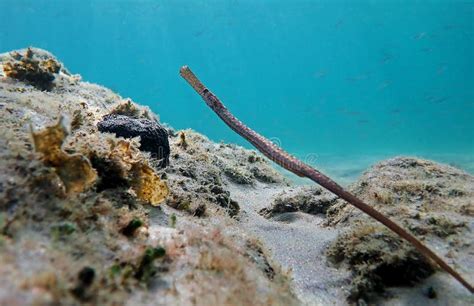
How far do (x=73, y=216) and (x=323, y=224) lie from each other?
513cm

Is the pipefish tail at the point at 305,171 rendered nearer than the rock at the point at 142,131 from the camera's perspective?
Yes

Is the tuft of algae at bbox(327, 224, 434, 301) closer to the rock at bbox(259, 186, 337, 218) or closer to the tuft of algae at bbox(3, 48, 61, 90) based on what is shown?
the rock at bbox(259, 186, 337, 218)

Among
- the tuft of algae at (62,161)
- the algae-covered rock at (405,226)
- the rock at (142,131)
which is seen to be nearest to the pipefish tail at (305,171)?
the algae-covered rock at (405,226)

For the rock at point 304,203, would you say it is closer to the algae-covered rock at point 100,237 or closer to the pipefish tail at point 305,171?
the algae-covered rock at point 100,237

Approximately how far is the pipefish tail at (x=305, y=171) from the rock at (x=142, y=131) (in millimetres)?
1791

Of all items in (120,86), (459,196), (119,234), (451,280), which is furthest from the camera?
(120,86)

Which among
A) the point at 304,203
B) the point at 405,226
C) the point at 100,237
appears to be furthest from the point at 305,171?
the point at 304,203

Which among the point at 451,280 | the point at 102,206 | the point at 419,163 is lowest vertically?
the point at 102,206

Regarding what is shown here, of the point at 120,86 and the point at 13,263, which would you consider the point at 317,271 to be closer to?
the point at 13,263

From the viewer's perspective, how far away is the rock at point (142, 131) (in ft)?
20.7

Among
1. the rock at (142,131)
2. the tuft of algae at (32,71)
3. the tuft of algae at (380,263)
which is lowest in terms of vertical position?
the tuft of algae at (380,263)

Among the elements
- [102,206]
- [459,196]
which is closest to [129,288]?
[102,206]

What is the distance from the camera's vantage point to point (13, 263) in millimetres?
2268

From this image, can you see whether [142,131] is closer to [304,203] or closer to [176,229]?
[176,229]
